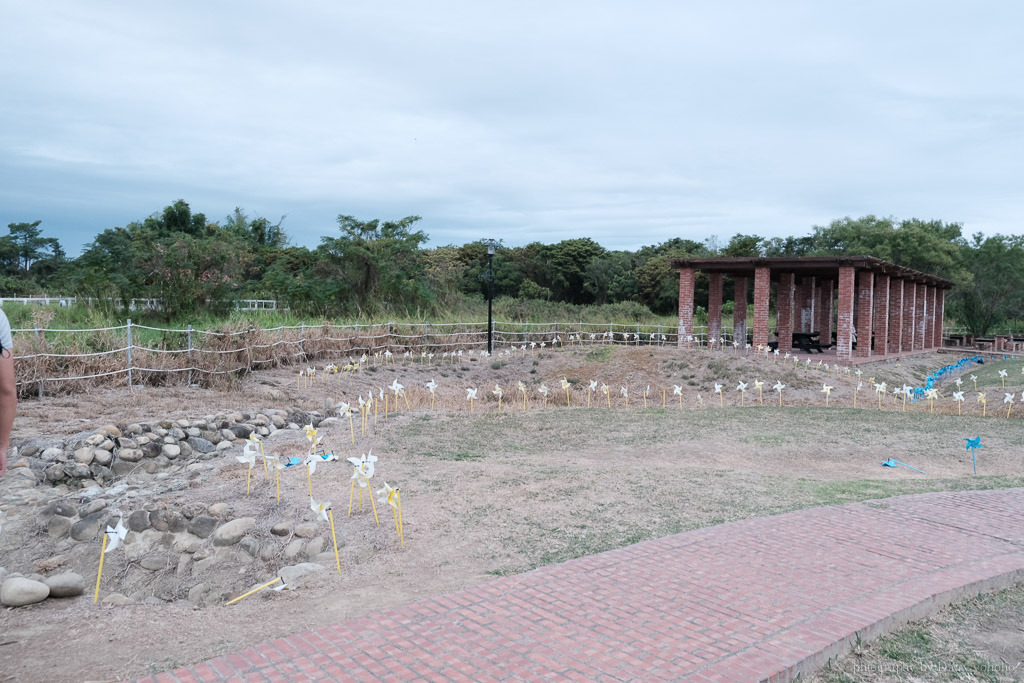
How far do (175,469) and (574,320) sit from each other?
2288 centimetres

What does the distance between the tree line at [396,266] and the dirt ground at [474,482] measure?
229 inches

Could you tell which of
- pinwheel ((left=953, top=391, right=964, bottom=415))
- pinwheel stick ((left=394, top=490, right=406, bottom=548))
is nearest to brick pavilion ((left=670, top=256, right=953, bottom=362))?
pinwheel ((left=953, top=391, right=964, bottom=415))

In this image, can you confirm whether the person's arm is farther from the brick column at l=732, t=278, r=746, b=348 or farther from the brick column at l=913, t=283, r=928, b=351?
the brick column at l=913, t=283, r=928, b=351

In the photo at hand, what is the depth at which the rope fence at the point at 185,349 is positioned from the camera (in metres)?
12.6

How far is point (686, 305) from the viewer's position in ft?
82.8

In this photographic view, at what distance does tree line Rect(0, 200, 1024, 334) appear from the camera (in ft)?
64.6

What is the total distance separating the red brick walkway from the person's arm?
138 centimetres

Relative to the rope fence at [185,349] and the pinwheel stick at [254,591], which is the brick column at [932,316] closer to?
the rope fence at [185,349]

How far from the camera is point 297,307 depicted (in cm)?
2597

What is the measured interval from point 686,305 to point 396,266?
10624 mm

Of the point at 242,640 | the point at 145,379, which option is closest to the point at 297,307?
the point at 145,379

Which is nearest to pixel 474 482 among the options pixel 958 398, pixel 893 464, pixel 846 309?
pixel 893 464

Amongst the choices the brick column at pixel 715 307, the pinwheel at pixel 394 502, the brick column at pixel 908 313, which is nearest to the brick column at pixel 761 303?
the brick column at pixel 715 307

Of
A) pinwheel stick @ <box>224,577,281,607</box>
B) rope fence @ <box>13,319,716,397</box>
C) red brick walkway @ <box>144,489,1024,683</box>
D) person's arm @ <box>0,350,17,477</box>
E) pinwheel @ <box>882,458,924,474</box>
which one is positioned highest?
person's arm @ <box>0,350,17,477</box>
